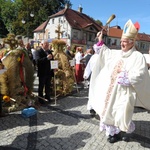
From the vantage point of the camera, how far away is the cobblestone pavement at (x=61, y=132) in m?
3.89

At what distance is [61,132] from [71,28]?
33.1 metres

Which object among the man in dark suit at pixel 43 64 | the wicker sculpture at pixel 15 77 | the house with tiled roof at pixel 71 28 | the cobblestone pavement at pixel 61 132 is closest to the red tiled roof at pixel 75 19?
the house with tiled roof at pixel 71 28

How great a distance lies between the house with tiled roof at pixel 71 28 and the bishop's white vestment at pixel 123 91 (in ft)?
104

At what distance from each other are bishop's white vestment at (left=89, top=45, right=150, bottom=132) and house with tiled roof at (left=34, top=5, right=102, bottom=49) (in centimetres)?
3165

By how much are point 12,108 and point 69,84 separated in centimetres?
271

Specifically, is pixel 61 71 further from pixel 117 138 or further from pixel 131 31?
pixel 131 31

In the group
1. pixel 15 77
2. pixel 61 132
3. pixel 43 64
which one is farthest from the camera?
pixel 43 64

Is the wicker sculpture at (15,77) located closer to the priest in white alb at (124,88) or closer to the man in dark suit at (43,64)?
the man in dark suit at (43,64)

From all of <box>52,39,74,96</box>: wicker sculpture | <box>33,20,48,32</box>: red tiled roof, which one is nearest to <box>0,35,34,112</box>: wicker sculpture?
<box>52,39,74,96</box>: wicker sculpture

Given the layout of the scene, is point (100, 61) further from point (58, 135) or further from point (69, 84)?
point (69, 84)

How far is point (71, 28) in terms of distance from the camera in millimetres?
36188

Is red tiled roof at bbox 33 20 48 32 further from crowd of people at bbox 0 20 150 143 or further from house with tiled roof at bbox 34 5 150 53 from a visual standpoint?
crowd of people at bbox 0 20 150 143

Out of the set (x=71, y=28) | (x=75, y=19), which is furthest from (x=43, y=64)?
(x=75, y=19)

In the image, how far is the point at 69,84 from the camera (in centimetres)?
774
